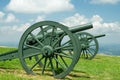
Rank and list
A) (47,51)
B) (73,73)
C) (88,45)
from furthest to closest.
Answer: (88,45) < (73,73) < (47,51)

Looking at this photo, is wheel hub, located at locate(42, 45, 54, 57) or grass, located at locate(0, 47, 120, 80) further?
wheel hub, located at locate(42, 45, 54, 57)

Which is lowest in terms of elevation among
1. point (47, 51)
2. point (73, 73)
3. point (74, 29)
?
point (73, 73)

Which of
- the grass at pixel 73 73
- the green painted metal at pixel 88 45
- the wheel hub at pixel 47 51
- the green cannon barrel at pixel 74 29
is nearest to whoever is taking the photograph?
the grass at pixel 73 73

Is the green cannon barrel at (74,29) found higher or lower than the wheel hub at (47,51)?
higher

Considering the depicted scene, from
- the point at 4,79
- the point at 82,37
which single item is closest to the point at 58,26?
the point at 4,79

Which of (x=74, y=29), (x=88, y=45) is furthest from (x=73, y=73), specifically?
(x=88, y=45)

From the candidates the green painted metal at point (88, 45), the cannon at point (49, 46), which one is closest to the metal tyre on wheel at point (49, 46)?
the cannon at point (49, 46)

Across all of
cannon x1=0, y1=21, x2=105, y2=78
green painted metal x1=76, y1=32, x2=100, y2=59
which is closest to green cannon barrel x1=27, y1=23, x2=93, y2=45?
cannon x1=0, y1=21, x2=105, y2=78

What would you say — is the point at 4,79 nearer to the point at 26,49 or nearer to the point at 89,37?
the point at 26,49

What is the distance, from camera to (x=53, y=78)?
1307 centimetres

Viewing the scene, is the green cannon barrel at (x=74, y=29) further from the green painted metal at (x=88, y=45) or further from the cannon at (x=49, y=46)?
the green painted metal at (x=88, y=45)

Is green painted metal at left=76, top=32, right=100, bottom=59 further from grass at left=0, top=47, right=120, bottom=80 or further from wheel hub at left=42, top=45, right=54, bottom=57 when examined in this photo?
wheel hub at left=42, top=45, right=54, bottom=57

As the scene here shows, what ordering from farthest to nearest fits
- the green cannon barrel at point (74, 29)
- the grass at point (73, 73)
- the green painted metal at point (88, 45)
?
1. the green painted metal at point (88, 45)
2. the green cannon barrel at point (74, 29)
3. the grass at point (73, 73)

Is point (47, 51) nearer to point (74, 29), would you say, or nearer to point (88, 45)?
point (74, 29)
